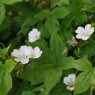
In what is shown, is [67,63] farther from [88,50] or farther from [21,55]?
[21,55]

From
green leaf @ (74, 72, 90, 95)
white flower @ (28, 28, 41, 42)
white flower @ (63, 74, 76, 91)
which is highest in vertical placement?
white flower @ (28, 28, 41, 42)

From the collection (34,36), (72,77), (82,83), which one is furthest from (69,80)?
(34,36)

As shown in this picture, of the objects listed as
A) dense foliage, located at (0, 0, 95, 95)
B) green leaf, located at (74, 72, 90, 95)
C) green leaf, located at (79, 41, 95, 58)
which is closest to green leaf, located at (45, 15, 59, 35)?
dense foliage, located at (0, 0, 95, 95)

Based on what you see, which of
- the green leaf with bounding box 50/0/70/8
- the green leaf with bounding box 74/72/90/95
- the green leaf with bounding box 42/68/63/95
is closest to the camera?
the green leaf with bounding box 74/72/90/95

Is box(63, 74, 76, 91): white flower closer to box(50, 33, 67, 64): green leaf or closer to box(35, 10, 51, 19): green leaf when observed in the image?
box(50, 33, 67, 64): green leaf

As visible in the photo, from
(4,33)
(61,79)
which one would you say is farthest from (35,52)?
(4,33)

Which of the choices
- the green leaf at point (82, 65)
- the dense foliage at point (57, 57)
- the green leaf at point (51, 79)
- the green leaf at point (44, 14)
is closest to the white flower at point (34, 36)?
the dense foliage at point (57, 57)

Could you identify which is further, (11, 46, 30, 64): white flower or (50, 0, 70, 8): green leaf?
(50, 0, 70, 8): green leaf
